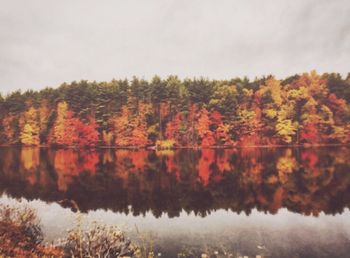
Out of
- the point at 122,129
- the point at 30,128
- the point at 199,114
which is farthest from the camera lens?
the point at 30,128

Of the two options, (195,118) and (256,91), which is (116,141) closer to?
(195,118)

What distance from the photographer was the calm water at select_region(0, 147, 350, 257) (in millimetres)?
14219

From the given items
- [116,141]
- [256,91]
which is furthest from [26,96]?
[256,91]

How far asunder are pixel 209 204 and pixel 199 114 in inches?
2431

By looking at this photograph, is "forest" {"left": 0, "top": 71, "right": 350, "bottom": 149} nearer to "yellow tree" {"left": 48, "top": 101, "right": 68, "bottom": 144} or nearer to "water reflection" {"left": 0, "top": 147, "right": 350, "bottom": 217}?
"yellow tree" {"left": 48, "top": 101, "right": 68, "bottom": 144}

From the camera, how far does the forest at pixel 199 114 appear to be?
3174 inches

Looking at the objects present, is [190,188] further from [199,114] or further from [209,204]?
[199,114]

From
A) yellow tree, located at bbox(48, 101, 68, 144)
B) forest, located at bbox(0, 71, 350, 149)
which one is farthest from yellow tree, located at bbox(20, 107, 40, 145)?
yellow tree, located at bbox(48, 101, 68, 144)

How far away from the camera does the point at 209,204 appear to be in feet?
70.8

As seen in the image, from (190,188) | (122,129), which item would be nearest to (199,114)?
(122,129)

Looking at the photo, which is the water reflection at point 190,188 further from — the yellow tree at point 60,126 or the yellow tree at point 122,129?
the yellow tree at point 60,126

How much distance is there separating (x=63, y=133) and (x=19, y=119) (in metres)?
21.1

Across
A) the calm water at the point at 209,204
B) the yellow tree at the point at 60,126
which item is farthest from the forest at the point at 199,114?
the calm water at the point at 209,204

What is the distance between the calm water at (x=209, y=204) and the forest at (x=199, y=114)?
4476 cm
